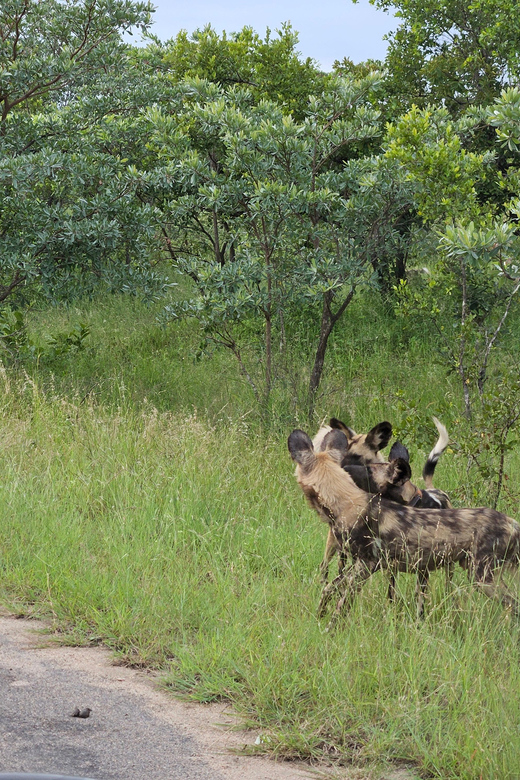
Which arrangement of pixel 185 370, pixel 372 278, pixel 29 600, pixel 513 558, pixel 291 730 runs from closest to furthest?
pixel 291 730 < pixel 513 558 < pixel 29 600 < pixel 372 278 < pixel 185 370

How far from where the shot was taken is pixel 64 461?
22.5 ft

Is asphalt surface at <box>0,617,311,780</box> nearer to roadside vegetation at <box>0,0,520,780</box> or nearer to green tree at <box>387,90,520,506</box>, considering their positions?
roadside vegetation at <box>0,0,520,780</box>

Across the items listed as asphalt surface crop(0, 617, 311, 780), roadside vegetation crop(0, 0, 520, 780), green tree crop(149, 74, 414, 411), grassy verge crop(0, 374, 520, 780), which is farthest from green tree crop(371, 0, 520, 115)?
asphalt surface crop(0, 617, 311, 780)

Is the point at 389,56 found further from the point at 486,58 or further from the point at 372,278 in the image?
the point at 372,278

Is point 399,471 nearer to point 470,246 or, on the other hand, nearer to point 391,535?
point 391,535

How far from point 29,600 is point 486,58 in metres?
10.4

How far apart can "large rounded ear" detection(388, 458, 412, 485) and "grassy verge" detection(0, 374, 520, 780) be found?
22.8 inches

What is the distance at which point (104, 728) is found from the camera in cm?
353

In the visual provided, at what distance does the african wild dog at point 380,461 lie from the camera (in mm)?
4691

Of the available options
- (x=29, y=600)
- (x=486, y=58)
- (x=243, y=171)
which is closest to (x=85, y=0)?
(x=243, y=171)

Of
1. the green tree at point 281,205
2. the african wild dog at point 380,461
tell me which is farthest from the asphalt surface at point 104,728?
the green tree at point 281,205

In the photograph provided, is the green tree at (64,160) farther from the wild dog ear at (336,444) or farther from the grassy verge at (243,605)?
the wild dog ear at (336,444)

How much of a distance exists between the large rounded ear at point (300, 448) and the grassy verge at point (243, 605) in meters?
0.76

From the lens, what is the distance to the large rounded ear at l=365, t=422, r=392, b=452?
486cm
